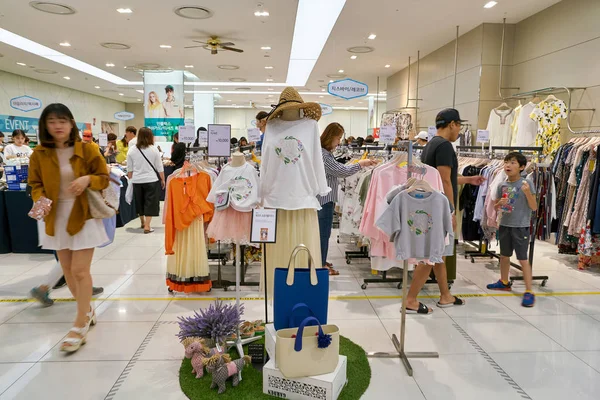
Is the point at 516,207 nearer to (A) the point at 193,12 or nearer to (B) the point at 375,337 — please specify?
(B) the point at 375,337

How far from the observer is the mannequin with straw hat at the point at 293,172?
2.67 meters

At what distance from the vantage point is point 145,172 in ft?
19.9

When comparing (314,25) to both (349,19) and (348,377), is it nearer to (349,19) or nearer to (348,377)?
(349,19)

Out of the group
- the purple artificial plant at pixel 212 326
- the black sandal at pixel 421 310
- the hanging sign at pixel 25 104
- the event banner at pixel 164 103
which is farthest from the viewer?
the event banner at pixel 164 103

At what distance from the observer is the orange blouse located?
3545mm

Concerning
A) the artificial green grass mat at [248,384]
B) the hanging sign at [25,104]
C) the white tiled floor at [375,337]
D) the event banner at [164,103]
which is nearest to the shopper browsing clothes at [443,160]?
the white tiled floor at [375,337]

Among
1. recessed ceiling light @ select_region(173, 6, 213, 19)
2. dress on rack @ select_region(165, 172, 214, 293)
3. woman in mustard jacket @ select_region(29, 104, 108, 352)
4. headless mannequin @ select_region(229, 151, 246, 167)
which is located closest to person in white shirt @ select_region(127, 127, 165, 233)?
recessed ceiling light @ select_region(173, 6, 213, 19)

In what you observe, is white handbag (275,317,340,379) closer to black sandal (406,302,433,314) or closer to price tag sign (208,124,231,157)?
black sandal (406,302,433,314)

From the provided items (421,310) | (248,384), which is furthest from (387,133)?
(248,384)

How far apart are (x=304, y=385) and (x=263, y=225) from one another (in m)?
0.92

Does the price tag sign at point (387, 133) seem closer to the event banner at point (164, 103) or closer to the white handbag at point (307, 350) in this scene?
the white handbag at point (307, 350)

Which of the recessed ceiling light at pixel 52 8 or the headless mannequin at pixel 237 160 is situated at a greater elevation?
the recessed ceiling light at pixel 52 8

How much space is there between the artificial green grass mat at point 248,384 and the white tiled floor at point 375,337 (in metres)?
0.06

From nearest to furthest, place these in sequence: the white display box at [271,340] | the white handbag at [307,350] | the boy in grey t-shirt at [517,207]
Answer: the white handbag at [307,350] < the white display box at [271,340] < the boy in grey t-shirt at [517,207]
